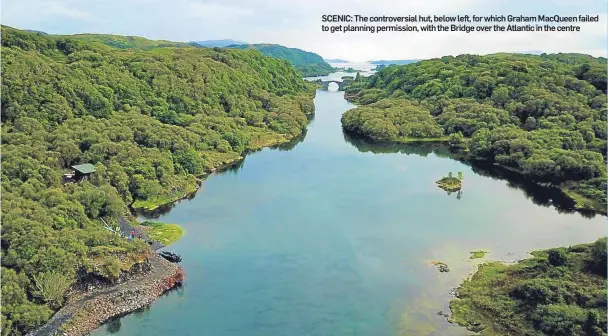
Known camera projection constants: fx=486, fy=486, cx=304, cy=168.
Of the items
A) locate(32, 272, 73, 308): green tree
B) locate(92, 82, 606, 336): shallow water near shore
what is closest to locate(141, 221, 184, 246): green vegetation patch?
locate(92, 82, 606, 336): shallow water near shore

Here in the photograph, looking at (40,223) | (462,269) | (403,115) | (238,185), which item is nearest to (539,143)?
(403,115)

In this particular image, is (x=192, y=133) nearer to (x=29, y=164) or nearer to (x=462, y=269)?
(x=29, y=164)

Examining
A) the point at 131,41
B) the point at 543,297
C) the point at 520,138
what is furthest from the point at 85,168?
the point at 131,41

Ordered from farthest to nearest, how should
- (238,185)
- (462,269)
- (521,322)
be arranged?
(238,185)
(462,269)
(521,322)

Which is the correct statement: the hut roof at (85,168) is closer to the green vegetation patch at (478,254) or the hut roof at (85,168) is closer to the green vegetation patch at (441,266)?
the green vegetation patch at (441,266)

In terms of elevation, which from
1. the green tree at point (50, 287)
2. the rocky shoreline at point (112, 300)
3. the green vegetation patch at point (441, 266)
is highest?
the green tree at point (50, 287)

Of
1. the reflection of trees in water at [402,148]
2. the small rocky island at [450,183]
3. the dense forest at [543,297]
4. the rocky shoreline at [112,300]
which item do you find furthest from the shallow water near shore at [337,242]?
the reflection of trees in water at [402,148]
